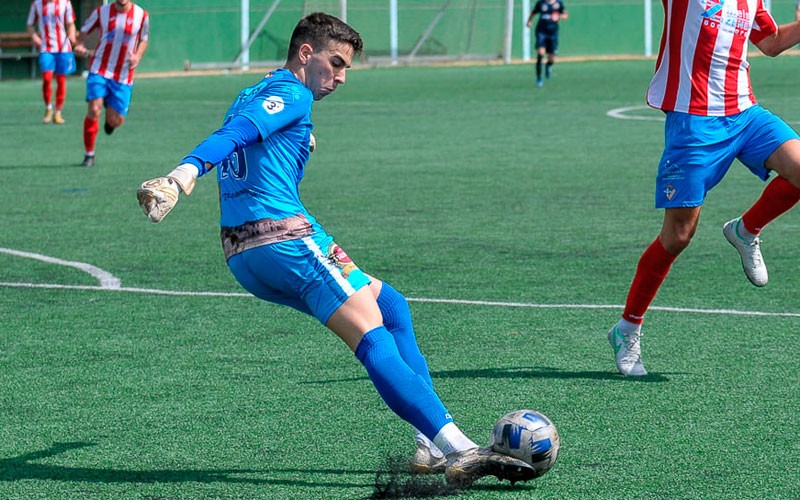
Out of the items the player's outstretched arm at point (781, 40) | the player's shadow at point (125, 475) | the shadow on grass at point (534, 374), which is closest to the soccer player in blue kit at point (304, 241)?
the player's shadow at point (125, 475)

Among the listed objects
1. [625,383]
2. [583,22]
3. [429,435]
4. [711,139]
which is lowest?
[583,22]

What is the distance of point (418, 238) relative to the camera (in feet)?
34.0

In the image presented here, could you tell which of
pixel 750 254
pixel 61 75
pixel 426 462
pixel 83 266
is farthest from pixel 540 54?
pixel 426 462

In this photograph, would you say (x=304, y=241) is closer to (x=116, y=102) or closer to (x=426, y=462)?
(x=426, y=462)

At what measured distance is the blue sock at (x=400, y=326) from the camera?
4.92 meters

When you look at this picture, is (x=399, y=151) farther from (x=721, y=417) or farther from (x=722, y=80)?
(x=721, y=417)

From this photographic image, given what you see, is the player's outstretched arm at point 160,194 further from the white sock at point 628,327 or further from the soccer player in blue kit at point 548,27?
the soccer player in blue kit at point 548,27

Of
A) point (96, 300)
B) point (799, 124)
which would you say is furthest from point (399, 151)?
point (96, 300)

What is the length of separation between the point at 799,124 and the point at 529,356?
43.3ft

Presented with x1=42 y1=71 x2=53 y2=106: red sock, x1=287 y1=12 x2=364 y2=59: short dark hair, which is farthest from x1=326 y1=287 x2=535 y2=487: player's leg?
x1=42 y1=71 x2=53 y2=106: red sock

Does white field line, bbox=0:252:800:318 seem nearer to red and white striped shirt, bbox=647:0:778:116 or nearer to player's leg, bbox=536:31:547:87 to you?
red and white striped shirt, bbox=647:0:778:116

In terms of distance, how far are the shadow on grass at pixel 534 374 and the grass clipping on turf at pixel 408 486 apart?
1.48 meters

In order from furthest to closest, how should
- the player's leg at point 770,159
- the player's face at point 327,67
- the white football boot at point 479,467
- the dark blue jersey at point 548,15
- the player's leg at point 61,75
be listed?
the dark blue jersey at point 548,15 < the player's leg at point 61,75 < the player's leg at point 770,159 < the player's face at point 327,67 < the white football boot at point 479,467

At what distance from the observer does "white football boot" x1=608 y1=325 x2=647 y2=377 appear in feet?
20.3
